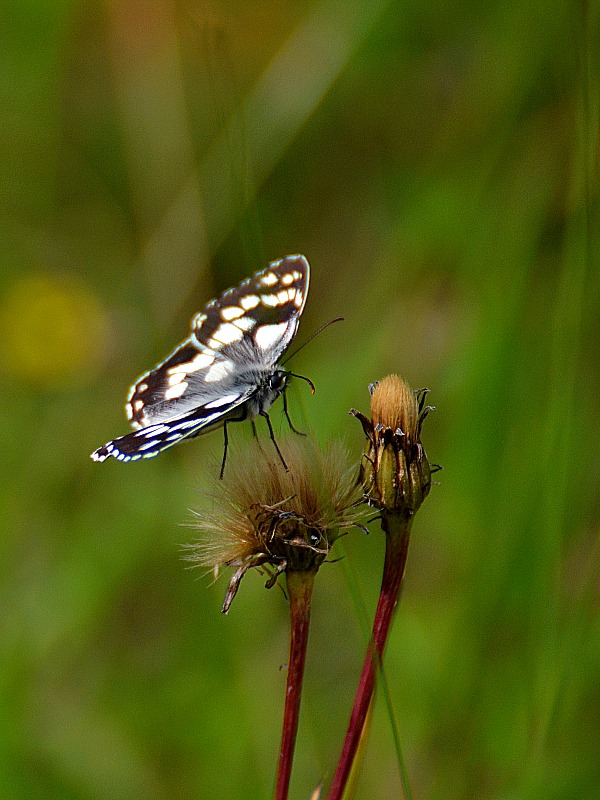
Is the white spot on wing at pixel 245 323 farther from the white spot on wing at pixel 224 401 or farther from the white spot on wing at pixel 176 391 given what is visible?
the white spot on wing at pixel 224 401

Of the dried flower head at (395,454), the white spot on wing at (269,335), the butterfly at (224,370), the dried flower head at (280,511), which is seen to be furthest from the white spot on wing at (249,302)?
the dried flower head at (395,454)

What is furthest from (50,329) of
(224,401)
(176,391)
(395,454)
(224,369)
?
(395,454)

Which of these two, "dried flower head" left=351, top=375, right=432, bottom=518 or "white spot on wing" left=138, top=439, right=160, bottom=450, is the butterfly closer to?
"white spot on wing" left=138, top=439, right=160, bottom=450

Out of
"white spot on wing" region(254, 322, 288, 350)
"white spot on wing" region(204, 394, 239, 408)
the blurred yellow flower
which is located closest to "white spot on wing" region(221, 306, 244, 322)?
"white spot on wing" region(254, 322, 288, 350)

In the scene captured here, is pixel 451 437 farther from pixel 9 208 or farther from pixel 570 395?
pixel 9 208

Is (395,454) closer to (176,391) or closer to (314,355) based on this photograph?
(176,391)

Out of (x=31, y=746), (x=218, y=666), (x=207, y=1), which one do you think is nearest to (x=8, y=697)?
(x=31, y=746)
